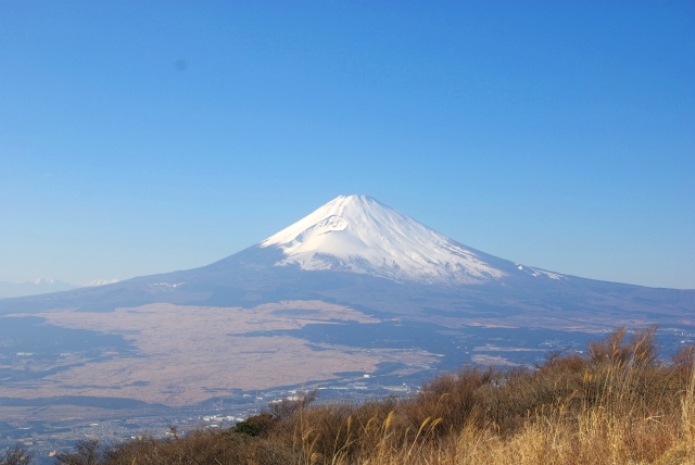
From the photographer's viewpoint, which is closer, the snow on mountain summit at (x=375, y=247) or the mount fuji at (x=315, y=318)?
the mount fuji at (x=315, y=318)

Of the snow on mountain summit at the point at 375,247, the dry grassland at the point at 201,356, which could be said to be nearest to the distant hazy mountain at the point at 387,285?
the snow on mountain summit at the point at 375,247

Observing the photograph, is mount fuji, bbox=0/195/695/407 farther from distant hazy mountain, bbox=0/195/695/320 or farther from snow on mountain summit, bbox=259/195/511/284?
snow on mountain summit, bbox=259/195/511/284

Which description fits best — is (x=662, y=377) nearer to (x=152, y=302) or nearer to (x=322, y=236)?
(x=152, y=302)

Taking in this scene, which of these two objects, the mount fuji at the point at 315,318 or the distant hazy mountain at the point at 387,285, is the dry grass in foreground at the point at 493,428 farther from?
the distant hazy mountain at the point at 387,285

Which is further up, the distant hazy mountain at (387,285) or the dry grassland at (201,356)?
the distant hazy mountain at (387,285)

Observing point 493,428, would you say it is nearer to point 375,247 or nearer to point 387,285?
point 387,285

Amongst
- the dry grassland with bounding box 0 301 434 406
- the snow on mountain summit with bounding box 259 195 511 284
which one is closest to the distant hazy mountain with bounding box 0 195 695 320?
the snow on mountain summit with bounding box 259 195 511 284
